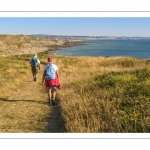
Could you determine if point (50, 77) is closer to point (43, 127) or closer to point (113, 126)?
point (43, 127)

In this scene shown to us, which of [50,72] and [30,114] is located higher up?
[50,72]

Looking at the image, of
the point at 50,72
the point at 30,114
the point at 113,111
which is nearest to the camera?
the point at 113,111

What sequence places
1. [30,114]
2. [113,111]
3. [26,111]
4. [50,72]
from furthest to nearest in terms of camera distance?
[50,72] → [26,111] → [30,114] → [113,111]

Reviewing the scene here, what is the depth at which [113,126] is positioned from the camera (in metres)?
7.79

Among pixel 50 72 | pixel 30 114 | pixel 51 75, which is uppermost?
pixel 50 72

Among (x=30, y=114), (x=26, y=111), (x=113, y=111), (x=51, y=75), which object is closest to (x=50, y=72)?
(x=51, y=75)

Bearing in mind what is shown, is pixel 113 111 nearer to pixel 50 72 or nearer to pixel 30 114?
pixel 30 114

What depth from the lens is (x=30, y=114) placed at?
35.5 feet

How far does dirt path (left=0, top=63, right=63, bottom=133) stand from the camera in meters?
9.03

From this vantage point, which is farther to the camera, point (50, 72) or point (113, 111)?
point (50, 72)

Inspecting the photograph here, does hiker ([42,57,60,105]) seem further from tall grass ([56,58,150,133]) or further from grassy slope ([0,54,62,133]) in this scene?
grassy slope ([0,54,62,133])

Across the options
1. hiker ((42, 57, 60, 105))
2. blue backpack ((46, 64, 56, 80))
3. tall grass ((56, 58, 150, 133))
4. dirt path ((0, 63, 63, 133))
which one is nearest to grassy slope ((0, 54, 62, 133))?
dirt path ((0, 63, 63, 133))

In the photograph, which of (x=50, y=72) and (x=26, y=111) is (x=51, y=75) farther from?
(x=26, y=111)
